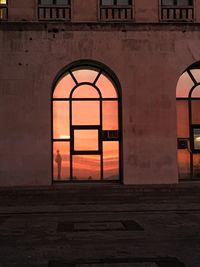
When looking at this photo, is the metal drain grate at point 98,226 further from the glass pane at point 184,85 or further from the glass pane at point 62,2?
the glass pane at point 62,2

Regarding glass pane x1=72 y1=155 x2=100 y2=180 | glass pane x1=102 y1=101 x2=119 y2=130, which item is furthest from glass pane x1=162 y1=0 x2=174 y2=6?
glass pane x1=72 y1=155 x2=100 y2=180

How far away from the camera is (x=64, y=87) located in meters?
17.5

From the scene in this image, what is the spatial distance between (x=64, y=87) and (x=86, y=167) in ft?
11.8

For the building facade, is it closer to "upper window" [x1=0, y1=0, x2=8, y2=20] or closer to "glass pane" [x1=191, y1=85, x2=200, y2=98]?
"upper window" [x1=0, y1=0, x2=8, y2=20]

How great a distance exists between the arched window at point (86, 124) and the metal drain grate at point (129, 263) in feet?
33.1

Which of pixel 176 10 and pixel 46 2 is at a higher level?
pixel 46 2

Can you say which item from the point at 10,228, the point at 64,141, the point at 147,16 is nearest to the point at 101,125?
the point at 64,141

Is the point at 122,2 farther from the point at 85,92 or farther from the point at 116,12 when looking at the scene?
the point at 85,92

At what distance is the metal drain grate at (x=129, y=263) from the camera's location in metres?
6.81

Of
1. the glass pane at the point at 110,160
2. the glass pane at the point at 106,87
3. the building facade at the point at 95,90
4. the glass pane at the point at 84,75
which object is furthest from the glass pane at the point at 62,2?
the glass pane at the point at 110,160

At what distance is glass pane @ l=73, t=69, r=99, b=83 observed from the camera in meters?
17.5

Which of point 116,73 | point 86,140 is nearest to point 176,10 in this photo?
point 116,73

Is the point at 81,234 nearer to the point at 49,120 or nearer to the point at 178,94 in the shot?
the point at 49,120

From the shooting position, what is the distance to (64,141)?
1723 centimetres
